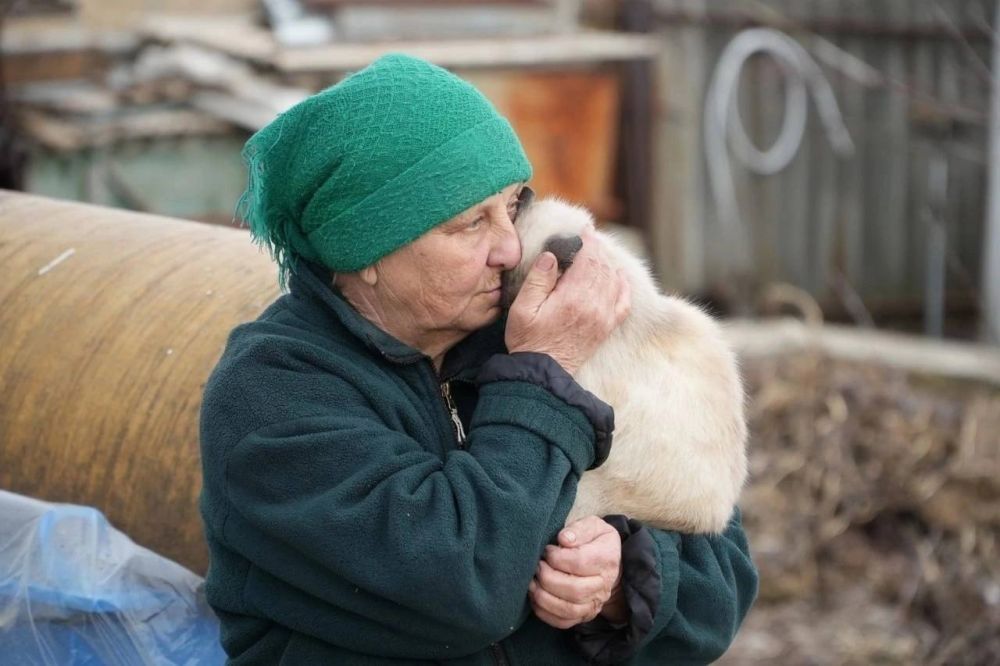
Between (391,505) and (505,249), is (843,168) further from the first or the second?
(391,505)

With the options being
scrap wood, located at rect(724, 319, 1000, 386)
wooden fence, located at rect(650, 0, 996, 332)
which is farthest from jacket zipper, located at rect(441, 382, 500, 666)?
wooden fence, located at rect(650, 0, 996, 332)

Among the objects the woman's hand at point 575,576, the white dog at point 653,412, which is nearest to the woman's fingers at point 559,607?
the woman's hand at point 575,576

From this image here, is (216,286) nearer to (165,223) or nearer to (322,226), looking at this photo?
(165,223)

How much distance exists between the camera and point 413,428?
1993 mm

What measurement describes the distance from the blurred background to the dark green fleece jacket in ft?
2.20

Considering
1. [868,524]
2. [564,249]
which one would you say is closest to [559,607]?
[564,249]

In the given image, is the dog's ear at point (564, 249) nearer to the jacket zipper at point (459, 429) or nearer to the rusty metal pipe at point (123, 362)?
the jacket zipper at point (459, 429)

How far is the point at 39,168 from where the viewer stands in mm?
6184

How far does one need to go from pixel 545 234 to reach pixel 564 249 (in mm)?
53

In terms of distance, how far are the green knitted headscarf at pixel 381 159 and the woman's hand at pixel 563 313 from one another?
16 centimetres

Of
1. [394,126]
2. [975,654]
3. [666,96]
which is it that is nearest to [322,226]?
[394,126]

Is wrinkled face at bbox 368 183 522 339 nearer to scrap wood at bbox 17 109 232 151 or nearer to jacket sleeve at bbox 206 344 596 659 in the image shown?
jacket sleeve at bbox 206 344 596 659

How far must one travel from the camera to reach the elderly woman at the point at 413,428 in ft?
5.98

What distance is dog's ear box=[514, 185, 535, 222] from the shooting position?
2.12 metres
